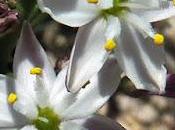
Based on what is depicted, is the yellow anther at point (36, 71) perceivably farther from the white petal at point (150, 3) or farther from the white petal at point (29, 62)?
the white petal at point (150, 3)

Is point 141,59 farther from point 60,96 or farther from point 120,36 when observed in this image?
point 60,96

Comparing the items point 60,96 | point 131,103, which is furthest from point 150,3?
point 131,103

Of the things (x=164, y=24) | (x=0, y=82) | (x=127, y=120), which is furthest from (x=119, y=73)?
(x=164, y=24)

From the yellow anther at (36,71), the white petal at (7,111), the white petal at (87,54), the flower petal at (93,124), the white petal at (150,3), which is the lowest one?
the flower petal at (93,124)

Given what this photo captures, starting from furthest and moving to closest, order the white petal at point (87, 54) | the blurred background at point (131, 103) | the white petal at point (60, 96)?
the blurred background at point (131, 103)
the white petal at point (60, 96)
the white petal at point (87, 54)

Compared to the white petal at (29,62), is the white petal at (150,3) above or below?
above

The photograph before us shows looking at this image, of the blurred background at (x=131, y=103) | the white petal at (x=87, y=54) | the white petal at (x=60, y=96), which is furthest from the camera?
the blurred background at (x=131, y=103)

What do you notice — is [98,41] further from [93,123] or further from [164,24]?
[164,24]

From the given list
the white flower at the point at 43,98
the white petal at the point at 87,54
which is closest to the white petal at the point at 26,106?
the white flower at the point at 43,98
